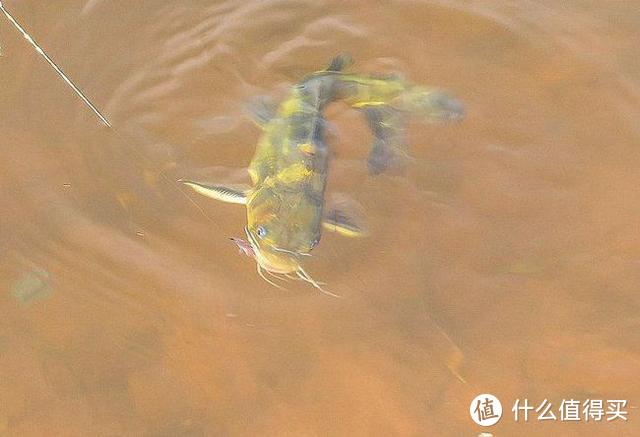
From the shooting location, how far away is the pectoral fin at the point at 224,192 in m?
2.45

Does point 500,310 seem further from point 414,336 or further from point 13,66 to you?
point 13,66

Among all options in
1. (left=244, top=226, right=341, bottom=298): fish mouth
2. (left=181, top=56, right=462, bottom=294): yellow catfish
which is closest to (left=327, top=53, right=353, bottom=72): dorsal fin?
(left=181, top=56, right=462, bottom=294): yellow catfish

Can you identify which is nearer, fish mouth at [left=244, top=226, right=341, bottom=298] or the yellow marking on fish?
fish mouth at [left=244, top=226, right=341, bottom=298]

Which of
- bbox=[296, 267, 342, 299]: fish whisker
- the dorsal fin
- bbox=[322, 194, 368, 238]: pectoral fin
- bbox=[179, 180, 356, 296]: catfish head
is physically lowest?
bbox=[296, 267, 342, 299]: fish whisker

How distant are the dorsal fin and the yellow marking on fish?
808 millimetres

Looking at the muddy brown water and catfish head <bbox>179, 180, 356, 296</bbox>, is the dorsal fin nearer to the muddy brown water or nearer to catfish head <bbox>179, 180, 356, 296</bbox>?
the muddy brown water

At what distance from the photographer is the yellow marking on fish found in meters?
2.40

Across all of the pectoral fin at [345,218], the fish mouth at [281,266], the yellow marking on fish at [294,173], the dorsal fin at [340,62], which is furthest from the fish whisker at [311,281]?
the dorsal fin at [340,62]

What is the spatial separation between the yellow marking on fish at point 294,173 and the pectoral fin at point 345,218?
0.19 meters

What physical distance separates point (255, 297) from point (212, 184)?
1.84 ft

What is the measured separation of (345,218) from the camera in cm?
253

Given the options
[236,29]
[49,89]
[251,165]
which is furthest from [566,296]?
[49,89]

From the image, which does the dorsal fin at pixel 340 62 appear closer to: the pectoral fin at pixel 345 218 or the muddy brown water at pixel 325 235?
the muddy brown water at pixel 325 235

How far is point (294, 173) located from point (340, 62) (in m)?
0.92
